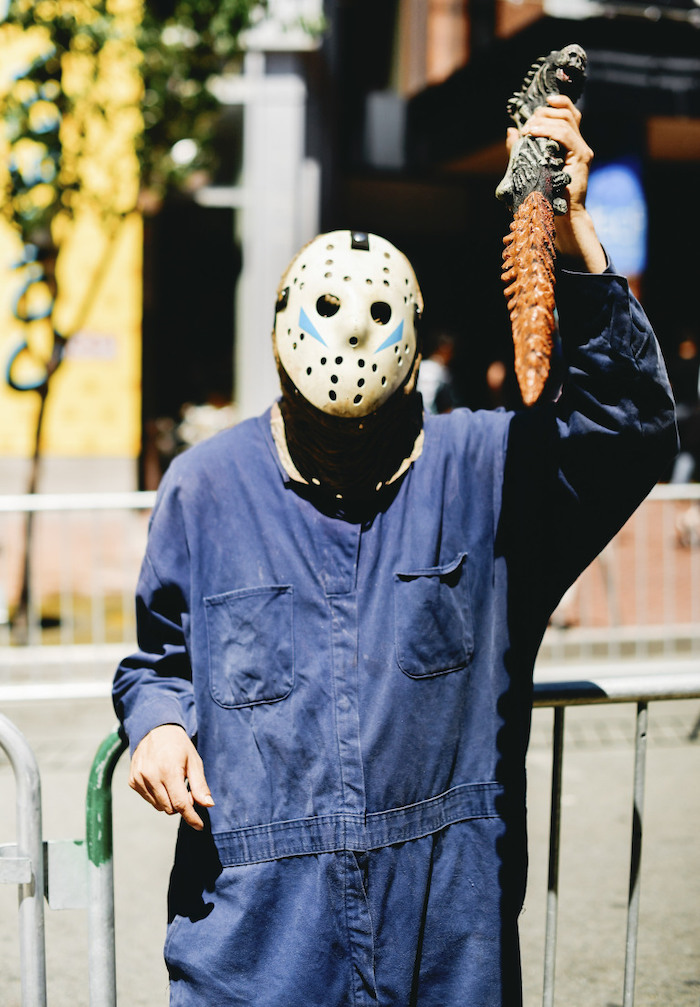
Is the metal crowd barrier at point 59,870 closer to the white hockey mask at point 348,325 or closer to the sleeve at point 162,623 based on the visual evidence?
the sleeve at point 162,623

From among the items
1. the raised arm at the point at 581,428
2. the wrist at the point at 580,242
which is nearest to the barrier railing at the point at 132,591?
the raised arm at the point at 581,428

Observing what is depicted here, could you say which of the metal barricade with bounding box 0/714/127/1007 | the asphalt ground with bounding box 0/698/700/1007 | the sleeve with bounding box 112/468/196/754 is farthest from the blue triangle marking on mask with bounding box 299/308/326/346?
the asphalt ground with bounding box 0/698/700/1007

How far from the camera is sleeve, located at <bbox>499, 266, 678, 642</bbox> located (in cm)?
161

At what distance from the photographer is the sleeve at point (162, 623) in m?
1.85

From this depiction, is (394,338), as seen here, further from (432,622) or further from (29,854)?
(29,854)

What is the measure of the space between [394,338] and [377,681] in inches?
22.9

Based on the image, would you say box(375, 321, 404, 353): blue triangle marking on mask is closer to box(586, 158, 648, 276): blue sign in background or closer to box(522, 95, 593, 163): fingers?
box(522, 95, 593, 163): fingers

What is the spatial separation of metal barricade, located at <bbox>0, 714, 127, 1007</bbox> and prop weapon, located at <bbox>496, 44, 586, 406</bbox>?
1148 millimetres

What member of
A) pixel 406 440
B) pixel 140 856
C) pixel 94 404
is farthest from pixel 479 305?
pixel 406 440

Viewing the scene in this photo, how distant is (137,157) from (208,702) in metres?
6.56

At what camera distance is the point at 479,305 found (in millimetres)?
17156

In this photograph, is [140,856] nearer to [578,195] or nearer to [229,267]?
[578,195]

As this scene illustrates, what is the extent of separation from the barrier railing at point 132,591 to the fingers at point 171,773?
14.3ft

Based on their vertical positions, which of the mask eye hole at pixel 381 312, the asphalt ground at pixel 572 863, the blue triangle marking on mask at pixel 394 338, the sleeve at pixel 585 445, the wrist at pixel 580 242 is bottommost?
the asphalt ground at pixel 572 863
